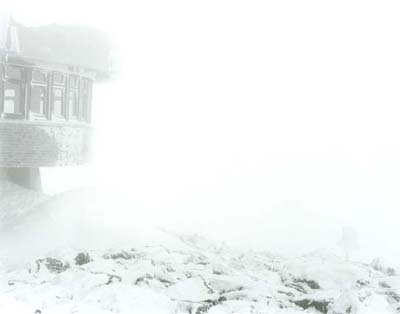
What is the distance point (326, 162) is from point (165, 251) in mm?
51652

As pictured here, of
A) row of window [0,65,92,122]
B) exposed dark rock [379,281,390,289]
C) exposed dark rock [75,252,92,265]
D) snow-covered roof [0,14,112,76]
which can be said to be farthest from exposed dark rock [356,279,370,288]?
snow-covered roof [0,14,112,76]

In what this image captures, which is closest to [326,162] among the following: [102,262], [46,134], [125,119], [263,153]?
[263,153]

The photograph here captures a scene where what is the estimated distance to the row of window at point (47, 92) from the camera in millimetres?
16344

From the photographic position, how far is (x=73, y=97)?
18250mm

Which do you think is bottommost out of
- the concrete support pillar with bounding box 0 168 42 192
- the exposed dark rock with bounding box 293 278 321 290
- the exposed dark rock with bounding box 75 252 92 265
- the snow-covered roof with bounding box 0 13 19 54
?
the exposed dark rock with bounding box 293 278 321 290

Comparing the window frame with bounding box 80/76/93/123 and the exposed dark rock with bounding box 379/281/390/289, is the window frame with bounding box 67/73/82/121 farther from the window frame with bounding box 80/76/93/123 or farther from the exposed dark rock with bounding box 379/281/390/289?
the exposed dark rock with bounding box 379/281/390/289

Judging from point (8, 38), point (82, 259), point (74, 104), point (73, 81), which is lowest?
point (82, 259)

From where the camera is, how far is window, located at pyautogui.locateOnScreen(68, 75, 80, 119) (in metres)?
18.0

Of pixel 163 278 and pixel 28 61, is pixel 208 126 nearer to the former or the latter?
pixel 28 61

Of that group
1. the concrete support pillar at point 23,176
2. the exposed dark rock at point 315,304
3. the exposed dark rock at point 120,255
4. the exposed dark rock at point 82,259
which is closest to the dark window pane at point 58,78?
the concrete support pillar at point 23,176

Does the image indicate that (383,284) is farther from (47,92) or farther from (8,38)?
(8,38)

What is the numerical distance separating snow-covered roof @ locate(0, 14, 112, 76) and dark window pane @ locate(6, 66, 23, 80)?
19.9 inches

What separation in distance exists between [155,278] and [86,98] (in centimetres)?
1045

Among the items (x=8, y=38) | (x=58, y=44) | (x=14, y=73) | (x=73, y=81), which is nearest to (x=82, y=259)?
(x=8, y=38)
